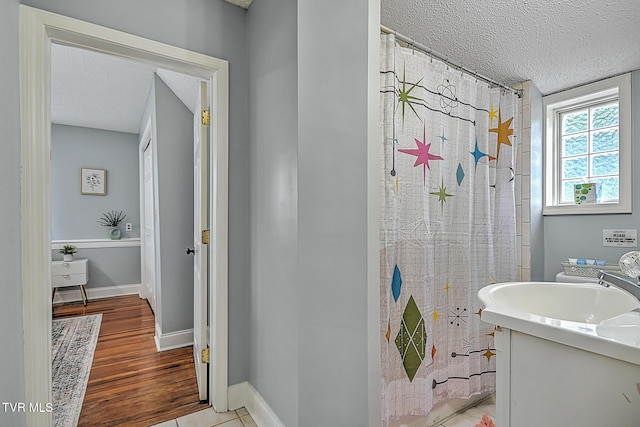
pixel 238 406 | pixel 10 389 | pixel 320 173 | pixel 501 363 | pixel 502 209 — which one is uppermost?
pixel 320 173

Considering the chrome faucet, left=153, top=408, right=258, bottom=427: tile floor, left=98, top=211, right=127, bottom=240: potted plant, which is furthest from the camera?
left=98, top=211, right=127, bottom=240: potted plant

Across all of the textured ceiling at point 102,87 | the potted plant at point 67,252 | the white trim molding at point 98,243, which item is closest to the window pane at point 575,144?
the textured ceiling at point 102,87

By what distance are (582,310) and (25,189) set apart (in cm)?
223

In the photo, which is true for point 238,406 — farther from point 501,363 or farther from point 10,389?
point 501,363

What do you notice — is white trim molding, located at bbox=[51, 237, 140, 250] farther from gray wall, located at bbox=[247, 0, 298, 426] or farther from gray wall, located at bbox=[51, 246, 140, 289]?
gray wall, located at bbox=[247, 0, 298, 426]

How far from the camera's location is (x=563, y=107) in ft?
7.90

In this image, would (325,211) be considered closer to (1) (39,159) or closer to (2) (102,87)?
(1) (39,159)

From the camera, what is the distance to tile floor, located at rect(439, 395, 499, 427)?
1721mm

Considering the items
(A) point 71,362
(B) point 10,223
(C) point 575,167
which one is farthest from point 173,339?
(C) point 575,167

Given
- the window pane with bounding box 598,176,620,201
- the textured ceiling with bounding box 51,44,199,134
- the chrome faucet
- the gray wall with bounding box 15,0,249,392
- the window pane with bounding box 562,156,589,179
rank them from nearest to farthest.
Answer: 1. the chrome faucet
2. the gray wall with bounding box 15,0,249,392
3. the window pane with bounding box 598,176,620,201
4. the window pane with bounding box 562,156,589,179
5. the textured ceiling with bounding box 51,44,199,134

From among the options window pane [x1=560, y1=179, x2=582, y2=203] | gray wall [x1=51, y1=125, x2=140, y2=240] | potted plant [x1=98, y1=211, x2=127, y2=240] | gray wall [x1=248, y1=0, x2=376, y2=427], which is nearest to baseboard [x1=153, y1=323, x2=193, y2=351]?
gray wall [x1=248, y1=0, x2=376, y2=427]

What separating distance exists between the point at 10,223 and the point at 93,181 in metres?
3.87

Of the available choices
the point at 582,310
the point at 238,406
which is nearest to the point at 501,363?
the point at 582,310

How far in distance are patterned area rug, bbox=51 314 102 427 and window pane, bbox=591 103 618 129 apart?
12.9 feet
